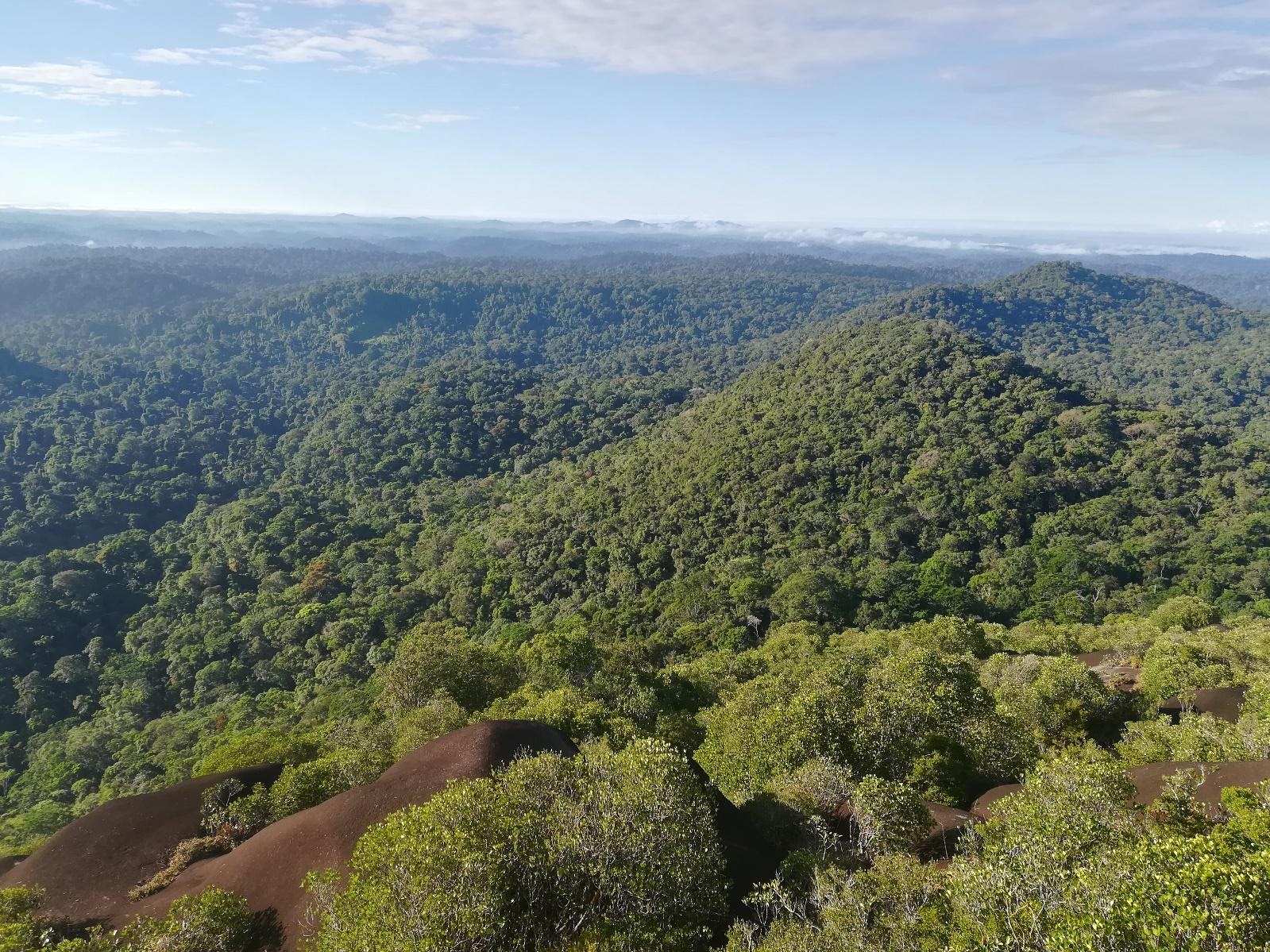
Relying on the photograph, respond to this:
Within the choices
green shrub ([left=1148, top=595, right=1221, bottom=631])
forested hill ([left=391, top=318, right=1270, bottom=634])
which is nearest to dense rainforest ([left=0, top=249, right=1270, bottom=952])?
green shrub ([left=1148, top=595, right=1221, bottom=631])

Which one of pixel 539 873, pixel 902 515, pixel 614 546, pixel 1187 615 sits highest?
pixel 539 873

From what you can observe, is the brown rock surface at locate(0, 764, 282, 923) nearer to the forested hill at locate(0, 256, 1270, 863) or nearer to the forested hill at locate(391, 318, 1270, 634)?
the forested hill at locate(0, 256, 1270, 863)

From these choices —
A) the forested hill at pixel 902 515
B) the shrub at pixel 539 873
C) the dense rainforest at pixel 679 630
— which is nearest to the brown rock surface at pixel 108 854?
the dense rainforest at pixel 679 630

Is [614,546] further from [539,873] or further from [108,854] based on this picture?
[539,873]

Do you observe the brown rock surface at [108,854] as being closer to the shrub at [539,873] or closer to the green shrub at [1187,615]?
the shrub at [539,873]

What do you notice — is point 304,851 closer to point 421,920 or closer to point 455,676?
point 421,920

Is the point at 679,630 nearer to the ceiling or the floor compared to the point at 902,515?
nearer to the floor

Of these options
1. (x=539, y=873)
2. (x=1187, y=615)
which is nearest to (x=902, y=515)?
(x=1187, y=615)

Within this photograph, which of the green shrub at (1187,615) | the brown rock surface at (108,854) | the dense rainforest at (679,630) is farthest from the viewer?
the green shrub at (1187,615)

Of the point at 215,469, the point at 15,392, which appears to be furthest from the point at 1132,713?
the point at 15,392
